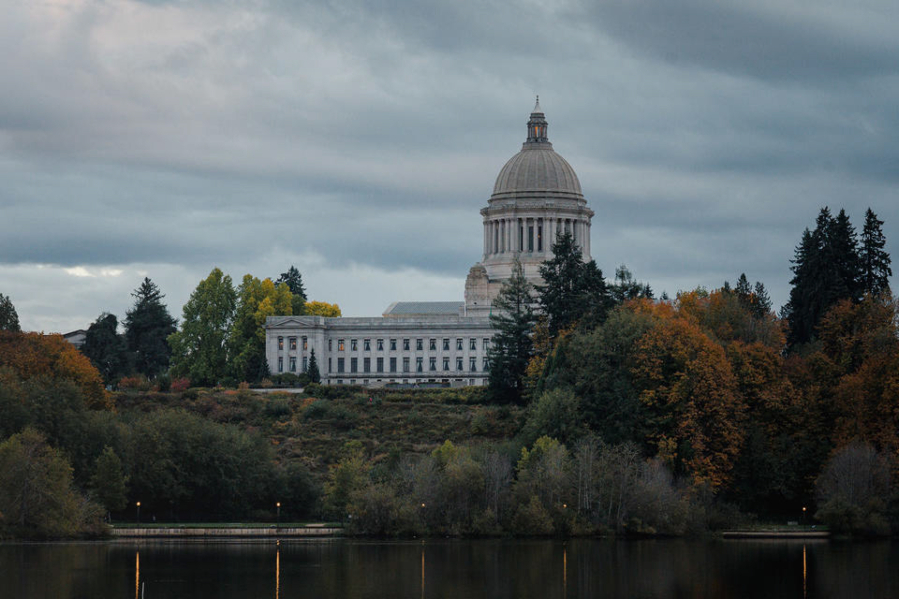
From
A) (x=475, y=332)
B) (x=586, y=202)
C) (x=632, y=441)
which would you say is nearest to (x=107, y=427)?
(x=632, y=441)

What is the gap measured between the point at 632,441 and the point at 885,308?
53.6ft

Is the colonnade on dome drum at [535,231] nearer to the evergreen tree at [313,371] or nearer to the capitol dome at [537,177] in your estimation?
the capitol dome at [537,177]

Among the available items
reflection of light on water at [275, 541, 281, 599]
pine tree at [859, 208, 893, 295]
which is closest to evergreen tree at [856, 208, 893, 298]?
pine tree at [859, 208, 893, 295]

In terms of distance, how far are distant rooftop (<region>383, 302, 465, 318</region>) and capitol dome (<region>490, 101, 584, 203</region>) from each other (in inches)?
504

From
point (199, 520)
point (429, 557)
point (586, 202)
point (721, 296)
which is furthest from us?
point (586, 202)

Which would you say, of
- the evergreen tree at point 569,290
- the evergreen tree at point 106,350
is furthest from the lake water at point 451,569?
the evergreen tree at point 106,350

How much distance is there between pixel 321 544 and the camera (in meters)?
76.8

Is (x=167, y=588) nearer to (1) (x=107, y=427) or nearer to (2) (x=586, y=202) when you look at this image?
(1) (x=107, y=427)

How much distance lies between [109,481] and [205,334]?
57.3 meters

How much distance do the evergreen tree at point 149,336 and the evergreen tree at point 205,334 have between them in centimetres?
289

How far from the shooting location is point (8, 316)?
11619cm

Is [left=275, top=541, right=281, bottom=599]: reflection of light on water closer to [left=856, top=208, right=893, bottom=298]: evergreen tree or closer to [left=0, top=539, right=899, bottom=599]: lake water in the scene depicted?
[left=0, top=539, right=899, bottom=599]: lake water

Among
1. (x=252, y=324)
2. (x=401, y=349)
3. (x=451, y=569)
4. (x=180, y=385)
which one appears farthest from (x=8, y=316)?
(x=451, y=569)

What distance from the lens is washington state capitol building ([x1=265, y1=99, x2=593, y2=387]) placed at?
14736 centimetres
